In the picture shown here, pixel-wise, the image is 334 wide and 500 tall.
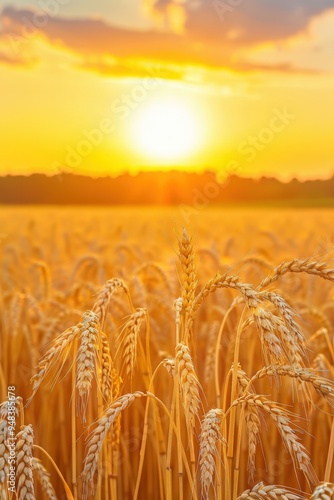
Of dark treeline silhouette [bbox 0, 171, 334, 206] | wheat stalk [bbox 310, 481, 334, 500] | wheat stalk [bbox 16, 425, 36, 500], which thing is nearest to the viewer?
wheat stalk [bbox 310, 481, 334, 500]

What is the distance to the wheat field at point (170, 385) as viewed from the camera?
163 cm

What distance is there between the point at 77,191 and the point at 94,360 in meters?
51.0

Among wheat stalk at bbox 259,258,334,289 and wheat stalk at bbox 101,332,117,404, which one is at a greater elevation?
wheat stalk at bbox 259,258,334,289

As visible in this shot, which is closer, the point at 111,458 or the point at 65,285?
the point at 111,458

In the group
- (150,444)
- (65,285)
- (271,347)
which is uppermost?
(65,285)

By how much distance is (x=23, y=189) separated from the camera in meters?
49.3

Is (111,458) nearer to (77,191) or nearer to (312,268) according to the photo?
(312,268)

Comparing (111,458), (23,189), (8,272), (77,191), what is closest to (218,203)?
(77,191)

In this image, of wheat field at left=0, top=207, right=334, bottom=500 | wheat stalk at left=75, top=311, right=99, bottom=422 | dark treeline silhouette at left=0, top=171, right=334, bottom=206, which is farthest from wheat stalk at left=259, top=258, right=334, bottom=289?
dark treeline silhouette at left=0, top=171, right=334, bottom=206

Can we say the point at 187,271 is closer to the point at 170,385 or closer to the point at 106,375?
the point at 106,375

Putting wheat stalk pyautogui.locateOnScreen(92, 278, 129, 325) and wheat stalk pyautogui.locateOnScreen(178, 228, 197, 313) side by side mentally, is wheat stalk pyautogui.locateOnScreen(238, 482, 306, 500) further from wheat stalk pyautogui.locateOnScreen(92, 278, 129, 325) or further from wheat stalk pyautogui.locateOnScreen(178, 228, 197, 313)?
wheat stalk pyautogui.locateOnScreen(92, 278, 129, 325)

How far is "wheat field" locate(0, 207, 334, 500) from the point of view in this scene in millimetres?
1633

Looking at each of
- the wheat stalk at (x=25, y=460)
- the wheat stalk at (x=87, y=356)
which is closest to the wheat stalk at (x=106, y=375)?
the wheat stalk at (x=87, y=356)

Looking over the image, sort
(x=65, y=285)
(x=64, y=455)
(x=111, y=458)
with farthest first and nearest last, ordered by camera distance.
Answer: (x=65, y=285) → (x=64, y=455) → (x=111, y=458)
